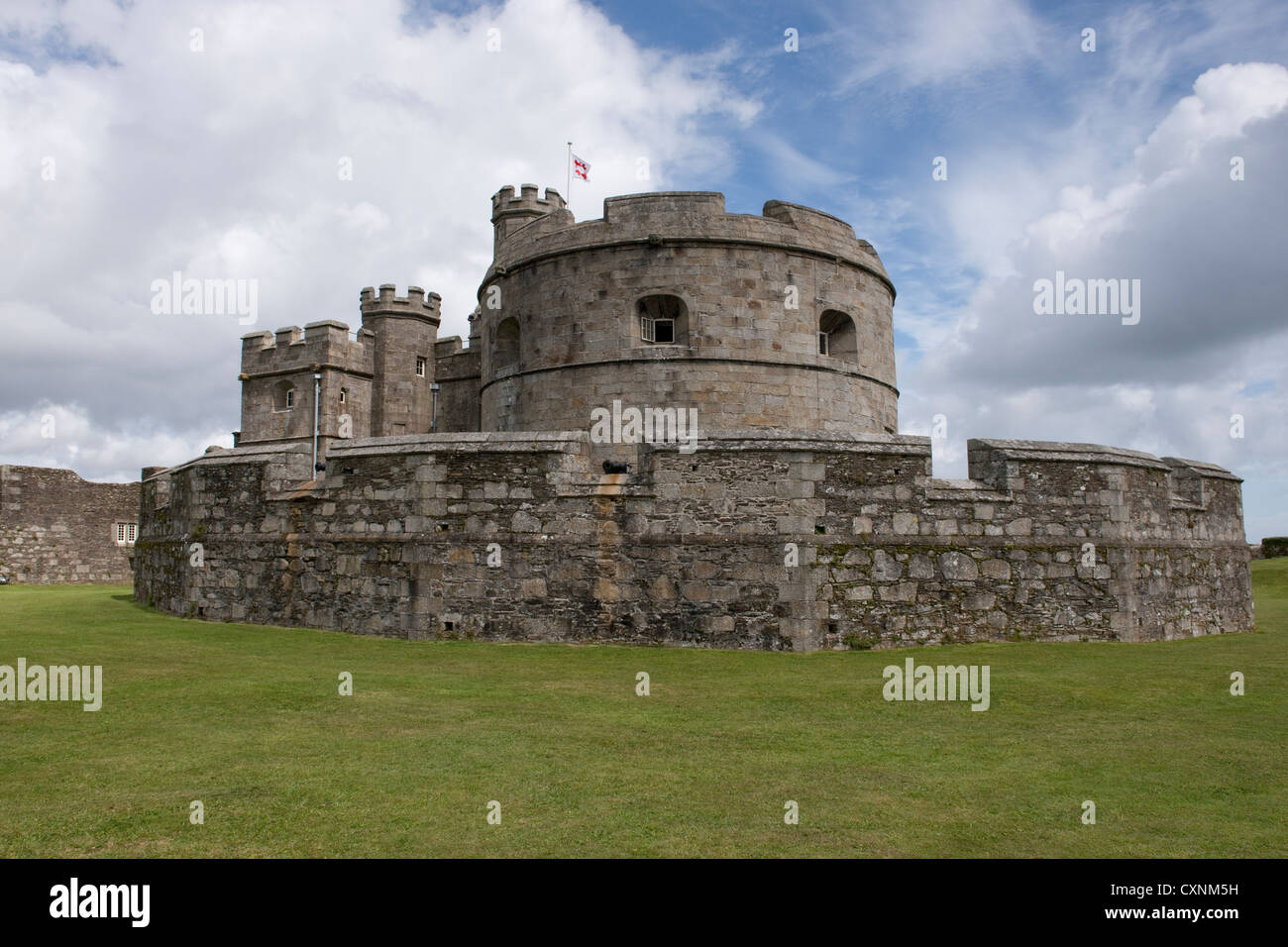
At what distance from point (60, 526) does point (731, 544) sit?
25.6 meters

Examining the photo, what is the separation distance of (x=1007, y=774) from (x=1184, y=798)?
3.15 ft

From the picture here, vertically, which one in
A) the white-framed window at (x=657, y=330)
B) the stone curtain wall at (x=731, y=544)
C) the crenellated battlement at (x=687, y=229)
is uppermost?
the crenellated battlement at (x=687, y=229)

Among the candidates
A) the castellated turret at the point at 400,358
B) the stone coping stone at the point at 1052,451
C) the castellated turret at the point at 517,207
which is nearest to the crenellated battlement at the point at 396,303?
the castellated turret at the point at 400,358

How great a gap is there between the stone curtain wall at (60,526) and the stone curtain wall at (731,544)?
64.3 feet

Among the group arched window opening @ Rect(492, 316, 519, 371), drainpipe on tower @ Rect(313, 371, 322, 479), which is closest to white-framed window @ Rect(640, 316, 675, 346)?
arched window opening @ Rect(492, 316, 519, 371)

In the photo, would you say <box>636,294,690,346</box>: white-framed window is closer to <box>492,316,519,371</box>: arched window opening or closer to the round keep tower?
the round keep tower

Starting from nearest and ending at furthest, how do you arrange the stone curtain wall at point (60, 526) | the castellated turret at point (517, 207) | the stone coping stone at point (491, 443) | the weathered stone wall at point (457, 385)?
the stone coping stone at point (491, 443)
the castellated turret at point (517, 207)
the stone curtain wall at point (60, 526)
the weathered stone wall at point (457, 385)

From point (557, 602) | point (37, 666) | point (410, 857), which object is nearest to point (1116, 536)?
point (557, 602)

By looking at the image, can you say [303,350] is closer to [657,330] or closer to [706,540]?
[657,330]

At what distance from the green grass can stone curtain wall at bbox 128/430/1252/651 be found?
1.26 metres

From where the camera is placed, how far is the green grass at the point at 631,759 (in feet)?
14.9

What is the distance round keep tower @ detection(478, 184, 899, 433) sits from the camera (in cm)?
1808

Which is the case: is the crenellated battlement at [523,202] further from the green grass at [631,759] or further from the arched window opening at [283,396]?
the green grass at [631,759]

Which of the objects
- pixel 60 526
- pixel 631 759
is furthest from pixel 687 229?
pixel 60 526
